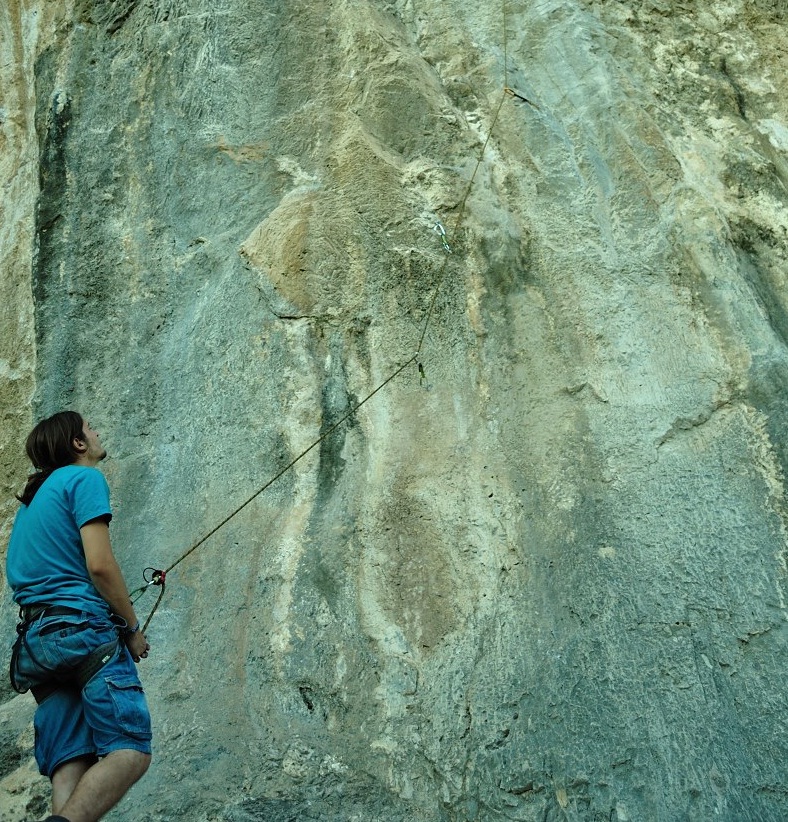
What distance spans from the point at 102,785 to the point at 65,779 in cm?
17

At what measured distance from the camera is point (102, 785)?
9.37ft

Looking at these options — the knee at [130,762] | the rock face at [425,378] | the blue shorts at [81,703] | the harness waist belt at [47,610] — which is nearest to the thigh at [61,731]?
the blue shorts at [81,703]

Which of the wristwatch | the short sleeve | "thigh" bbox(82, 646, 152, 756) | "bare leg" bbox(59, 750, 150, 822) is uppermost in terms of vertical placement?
the short sleeve

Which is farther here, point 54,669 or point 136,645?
point 136,645

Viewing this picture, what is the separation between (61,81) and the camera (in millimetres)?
5863

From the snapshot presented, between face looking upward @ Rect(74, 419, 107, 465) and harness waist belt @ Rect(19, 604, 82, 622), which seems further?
face looking upward @ Rect(74, 419, 107, 465)

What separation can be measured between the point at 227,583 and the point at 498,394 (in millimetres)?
1483

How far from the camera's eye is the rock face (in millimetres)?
3875

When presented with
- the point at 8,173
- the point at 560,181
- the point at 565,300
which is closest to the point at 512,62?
the point at 560,181

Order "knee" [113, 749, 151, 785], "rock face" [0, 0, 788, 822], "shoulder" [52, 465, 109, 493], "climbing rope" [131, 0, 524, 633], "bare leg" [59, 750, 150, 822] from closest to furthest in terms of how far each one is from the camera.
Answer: "bare leg" [59, 750, 150, 822], "knee" [113, 749, 151, 785], "shoulder" [52, 465, 109, 493], "rock face" [0, 0, 788, 822], "climbing rope" [131, 0, 524, 633]

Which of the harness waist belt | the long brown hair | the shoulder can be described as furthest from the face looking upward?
the harness waist belt

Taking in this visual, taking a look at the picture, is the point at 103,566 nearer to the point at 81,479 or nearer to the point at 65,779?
the point at 81,479

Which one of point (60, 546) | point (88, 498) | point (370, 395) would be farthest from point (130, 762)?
point (370, 395)

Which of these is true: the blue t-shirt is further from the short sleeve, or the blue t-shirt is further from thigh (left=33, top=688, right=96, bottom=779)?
thigh (left=33, top=688, right=96, bottom=779)
